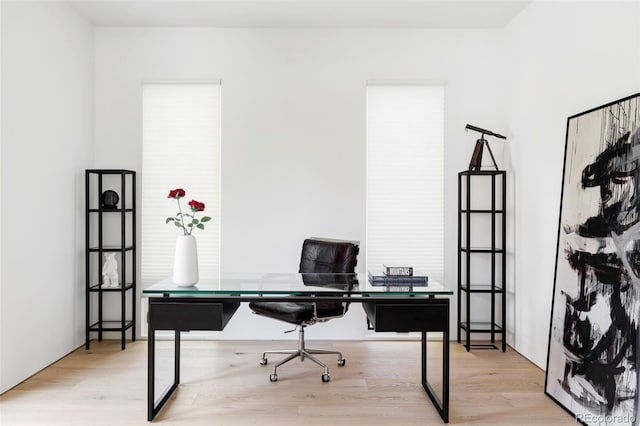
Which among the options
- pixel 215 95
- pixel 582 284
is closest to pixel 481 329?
pixel 582 284

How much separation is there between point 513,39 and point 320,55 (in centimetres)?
172

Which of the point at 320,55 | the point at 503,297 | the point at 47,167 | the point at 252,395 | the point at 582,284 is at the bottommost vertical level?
the point at 252,395

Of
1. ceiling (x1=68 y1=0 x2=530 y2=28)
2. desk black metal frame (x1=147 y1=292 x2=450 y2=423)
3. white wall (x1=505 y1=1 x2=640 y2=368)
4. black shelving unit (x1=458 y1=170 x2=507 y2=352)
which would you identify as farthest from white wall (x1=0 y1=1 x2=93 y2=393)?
white wall (x1=505 y1=1 x2=640 y2=368)

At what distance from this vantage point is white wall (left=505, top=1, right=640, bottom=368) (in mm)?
2617

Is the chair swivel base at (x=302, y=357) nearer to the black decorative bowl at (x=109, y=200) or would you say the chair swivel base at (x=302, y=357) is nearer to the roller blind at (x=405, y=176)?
the roller blind at (x=405, y=176)

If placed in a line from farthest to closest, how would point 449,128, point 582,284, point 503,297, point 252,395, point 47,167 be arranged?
point 449,128 < point 503,297 < point 47,167 < point 252,395 < point 582,284

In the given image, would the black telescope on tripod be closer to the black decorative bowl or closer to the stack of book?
the stack of book

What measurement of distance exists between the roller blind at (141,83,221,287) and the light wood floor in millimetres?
914

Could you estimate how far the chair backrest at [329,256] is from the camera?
331 centimetres

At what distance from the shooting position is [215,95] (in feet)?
13.6

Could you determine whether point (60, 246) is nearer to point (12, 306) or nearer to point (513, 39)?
point (12, 306)

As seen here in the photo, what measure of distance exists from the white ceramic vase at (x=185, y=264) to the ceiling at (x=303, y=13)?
7.05 ft

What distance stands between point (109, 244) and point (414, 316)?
297 cm

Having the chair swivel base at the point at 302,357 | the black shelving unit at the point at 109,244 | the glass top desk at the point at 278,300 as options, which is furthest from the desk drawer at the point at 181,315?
the black shelving unit at the point at 109,244
